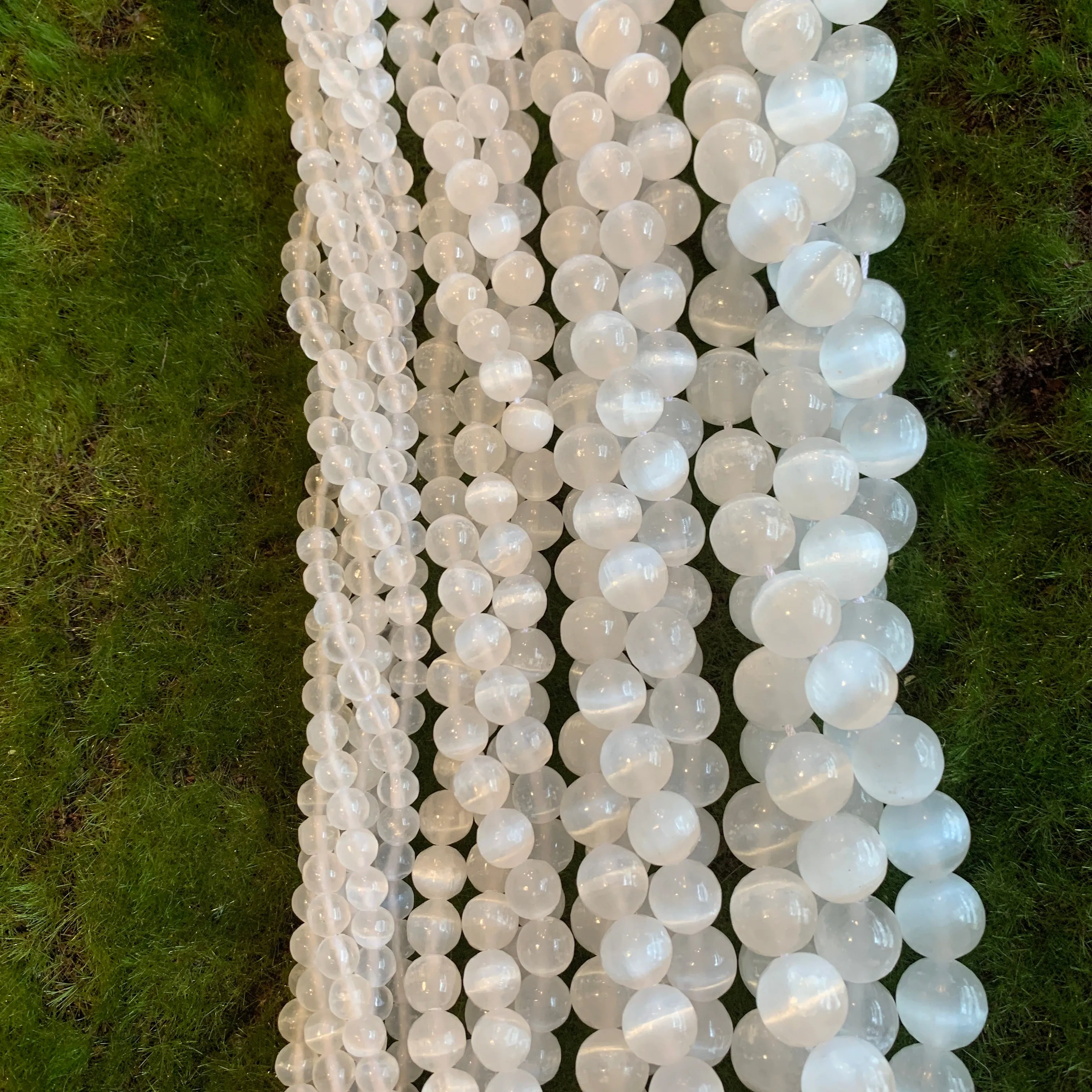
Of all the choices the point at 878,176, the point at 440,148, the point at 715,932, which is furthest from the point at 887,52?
the point at 715,932

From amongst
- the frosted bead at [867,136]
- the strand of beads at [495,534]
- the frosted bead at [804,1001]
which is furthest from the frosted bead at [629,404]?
the frosted bead at [804,1001]

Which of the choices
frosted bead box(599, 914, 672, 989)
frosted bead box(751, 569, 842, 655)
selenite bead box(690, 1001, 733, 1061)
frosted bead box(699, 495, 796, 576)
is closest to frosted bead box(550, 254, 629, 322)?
frosted bead box(699, 495, 796, 576)

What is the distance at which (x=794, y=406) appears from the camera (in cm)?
106

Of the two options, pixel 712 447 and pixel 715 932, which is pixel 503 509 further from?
pixel 715 932

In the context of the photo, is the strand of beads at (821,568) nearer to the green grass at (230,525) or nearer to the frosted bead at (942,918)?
the frosted bead at (942,918)

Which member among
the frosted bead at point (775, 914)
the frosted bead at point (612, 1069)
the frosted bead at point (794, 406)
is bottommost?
the frosted bead at point (612, 1069)

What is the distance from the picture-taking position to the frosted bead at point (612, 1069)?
1.02 metres

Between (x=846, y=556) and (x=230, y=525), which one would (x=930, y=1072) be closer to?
(x=846, y=556)

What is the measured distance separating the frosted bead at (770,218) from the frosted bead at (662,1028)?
36.3 inches

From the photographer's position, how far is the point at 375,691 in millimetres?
1188

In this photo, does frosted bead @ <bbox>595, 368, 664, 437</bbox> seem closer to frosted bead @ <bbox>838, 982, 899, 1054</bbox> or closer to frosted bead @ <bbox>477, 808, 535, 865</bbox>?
frosted bead @ <bbox>477, 808, 535, 865</bbox>

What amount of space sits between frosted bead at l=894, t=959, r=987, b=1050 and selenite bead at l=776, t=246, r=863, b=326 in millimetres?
798

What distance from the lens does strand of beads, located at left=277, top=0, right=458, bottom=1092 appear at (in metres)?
1.14

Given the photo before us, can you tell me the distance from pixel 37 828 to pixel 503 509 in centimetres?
103
